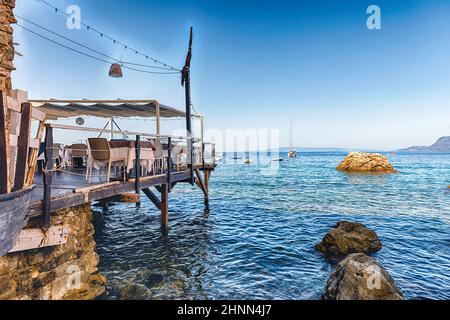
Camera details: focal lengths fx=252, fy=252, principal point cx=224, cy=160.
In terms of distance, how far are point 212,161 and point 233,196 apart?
6.23m

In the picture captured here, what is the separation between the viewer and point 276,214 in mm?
14562

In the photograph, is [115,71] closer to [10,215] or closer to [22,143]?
[22,143]

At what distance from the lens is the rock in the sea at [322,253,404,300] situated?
17.7 feet

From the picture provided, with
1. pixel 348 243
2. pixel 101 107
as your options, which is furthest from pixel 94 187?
pixel 348 243

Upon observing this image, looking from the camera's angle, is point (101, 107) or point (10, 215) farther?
point (101, 107)

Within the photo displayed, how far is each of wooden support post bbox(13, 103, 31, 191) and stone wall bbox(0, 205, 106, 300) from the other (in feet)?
5.77

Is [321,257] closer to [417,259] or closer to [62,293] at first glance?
[417,259]

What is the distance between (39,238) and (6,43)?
339 centimetres

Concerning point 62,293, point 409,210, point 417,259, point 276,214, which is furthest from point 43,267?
point 409,210

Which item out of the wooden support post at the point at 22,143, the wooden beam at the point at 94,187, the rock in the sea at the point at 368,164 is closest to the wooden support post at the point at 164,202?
the wooden beam at the point at 94,187

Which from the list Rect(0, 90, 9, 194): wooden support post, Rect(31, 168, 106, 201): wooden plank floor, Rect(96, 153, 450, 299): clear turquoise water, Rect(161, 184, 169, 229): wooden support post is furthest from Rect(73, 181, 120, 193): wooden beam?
Rect(161, 184, 169, 229): wooden support post

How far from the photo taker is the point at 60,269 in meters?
5.27

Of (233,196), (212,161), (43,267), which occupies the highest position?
(212,161)

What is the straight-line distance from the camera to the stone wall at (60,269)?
4.34 metres
